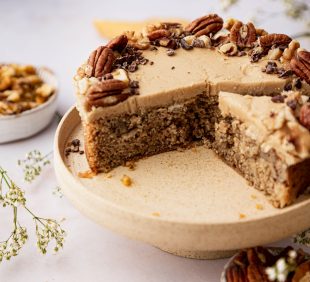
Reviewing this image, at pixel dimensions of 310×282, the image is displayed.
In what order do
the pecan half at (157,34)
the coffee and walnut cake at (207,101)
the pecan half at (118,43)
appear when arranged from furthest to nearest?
1. the pecan half at (157,34)
2. the pecan half at (118,43)
3. the coffee and walnut cake at (207,101)

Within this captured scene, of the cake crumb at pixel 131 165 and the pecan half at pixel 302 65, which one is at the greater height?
the pecan half at pixel 302 65

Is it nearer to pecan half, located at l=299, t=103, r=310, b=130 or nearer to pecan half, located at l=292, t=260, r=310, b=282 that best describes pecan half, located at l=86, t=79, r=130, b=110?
pecan half, located at l=299, t=103, r=310, b=130

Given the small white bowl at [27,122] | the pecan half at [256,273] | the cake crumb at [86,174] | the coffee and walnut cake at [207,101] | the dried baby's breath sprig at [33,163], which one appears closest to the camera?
the pecan half at [256,273]

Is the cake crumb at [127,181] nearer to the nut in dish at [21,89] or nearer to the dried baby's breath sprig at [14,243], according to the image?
A: the dried baby's breath sprig at [14,243]

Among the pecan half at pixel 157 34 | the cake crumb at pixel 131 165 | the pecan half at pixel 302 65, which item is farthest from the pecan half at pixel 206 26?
the cake crumb at pixel 131 165

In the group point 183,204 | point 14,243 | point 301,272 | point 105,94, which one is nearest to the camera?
point 301,272

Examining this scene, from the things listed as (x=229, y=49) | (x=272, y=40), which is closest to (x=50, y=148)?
(x=229, y=49)

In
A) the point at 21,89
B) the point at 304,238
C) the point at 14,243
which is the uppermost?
the point at 21,89

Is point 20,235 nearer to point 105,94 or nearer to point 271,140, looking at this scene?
point 105,94
